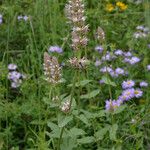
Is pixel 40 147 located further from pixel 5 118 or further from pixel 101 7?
pixel 101 7

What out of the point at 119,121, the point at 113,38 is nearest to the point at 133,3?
the point at 113,38

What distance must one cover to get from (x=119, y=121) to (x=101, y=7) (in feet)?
5.22

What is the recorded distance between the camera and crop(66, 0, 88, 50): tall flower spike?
5.58ft

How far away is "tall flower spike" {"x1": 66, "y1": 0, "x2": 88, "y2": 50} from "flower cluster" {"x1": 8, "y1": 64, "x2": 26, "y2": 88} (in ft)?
3.90

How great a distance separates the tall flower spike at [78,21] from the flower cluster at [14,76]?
1187mm

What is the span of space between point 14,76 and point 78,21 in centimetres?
129

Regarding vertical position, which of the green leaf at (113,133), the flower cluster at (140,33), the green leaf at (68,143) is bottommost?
the green leaf at (68,143)

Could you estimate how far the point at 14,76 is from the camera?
9.63 ft

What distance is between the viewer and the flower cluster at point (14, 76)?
9.47 feet

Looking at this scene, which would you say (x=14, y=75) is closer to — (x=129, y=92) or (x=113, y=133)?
(x=129, y=92)

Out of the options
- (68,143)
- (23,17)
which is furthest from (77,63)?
(23,17)

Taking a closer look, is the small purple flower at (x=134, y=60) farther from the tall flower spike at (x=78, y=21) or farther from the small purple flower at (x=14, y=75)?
the tall flower spike at (x=78, y=21)

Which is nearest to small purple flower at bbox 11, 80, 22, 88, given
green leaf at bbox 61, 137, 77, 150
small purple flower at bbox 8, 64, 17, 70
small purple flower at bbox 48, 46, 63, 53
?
small purple flower at bbox 8, 64, 17, 70

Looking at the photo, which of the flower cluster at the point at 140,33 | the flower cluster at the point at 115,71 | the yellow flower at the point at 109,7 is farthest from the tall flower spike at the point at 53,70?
the yellow flower at the point at 109,7
